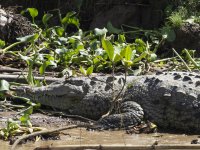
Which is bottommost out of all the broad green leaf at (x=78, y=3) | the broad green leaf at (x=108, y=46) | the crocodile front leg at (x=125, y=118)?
the crocodile front leg at (x=125, y=118)

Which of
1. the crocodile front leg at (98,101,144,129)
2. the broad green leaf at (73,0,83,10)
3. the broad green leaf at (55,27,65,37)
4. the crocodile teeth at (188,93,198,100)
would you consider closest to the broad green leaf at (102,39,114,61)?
the crocodile front leg at (98,101,144,129)

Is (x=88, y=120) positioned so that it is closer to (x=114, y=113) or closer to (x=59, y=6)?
(x=114, y=113)

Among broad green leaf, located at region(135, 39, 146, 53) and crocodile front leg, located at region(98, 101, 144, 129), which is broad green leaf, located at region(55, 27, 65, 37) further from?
crocodile front leg, located at region(98, 101, 144, 129)

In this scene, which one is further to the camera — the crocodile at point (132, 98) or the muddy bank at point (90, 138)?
the crocodile at point (132, 98)

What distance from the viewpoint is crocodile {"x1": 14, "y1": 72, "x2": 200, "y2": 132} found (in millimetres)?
6215

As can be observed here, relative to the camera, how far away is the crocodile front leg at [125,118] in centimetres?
621

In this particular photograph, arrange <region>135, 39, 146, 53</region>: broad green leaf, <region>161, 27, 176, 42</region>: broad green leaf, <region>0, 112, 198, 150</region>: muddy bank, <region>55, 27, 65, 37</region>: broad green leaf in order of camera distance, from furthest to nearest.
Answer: <region>161, 27, 176, 42</region>: broad green leaf, <region>55, 27, 65, 37</region>: broad green leaf, <region>135, 39, 146, 53</region>: broad green leaf, <region>0, 112, 198, 150</region>: muddy bank

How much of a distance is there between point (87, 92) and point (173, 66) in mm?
2126

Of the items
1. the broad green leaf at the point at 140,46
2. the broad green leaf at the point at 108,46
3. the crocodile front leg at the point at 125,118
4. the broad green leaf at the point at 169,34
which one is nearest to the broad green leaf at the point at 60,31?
the broad green leaf at the point at 140,46

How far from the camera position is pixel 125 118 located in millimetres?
6281

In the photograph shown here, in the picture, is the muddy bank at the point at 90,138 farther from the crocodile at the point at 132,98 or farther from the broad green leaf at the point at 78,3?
the broad green leaf at the point at 78,3

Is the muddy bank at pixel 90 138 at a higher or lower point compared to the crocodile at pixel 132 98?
lower

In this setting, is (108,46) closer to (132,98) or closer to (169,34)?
(132,98)

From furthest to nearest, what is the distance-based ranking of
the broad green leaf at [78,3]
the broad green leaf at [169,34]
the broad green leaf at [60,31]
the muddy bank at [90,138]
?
the broad green leaf at [78,3], the broad green leaf at [169,34], the broad green leaf at [60,31], the muddy bank at [90,138]
